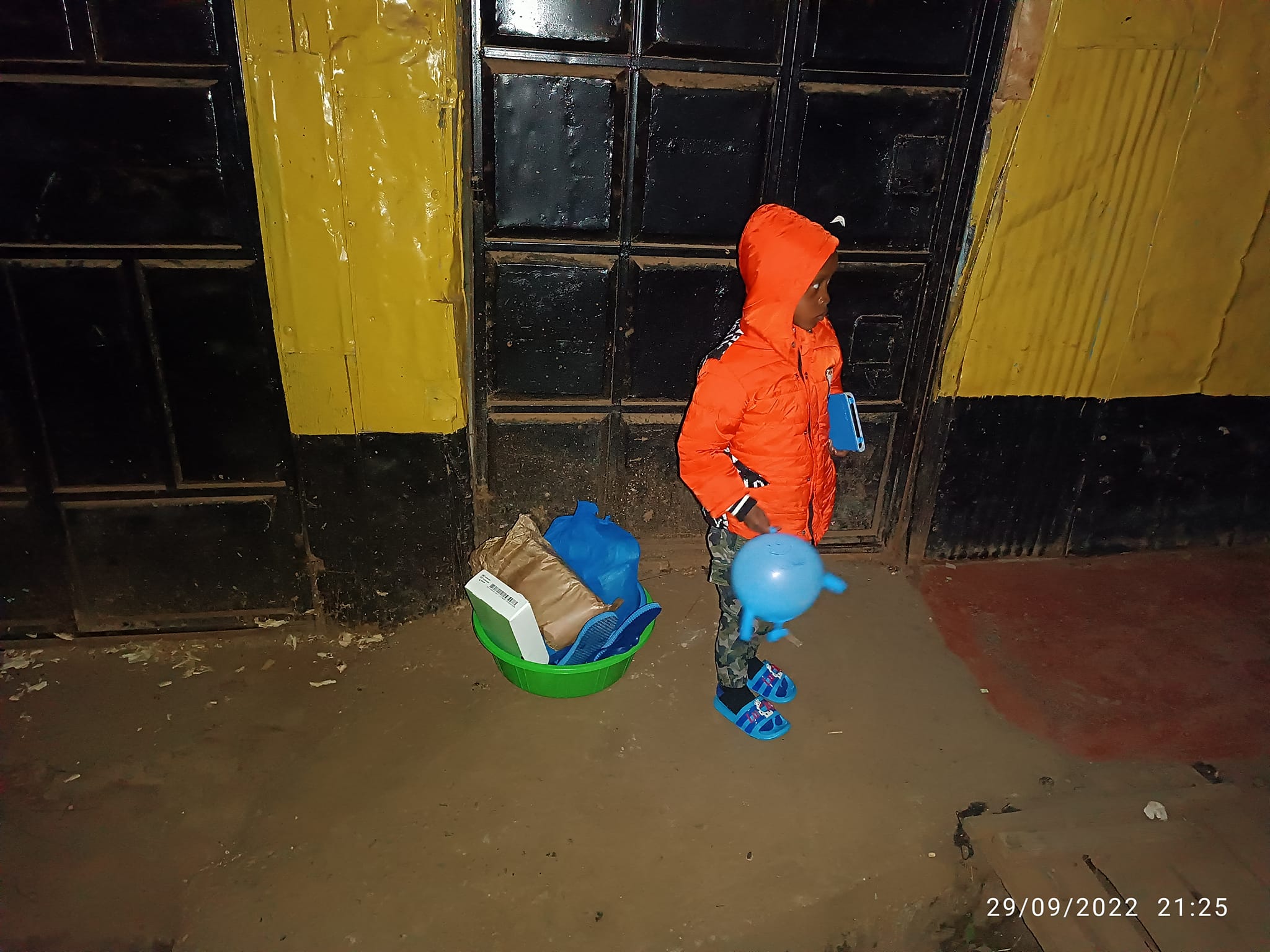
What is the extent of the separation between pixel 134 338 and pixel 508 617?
5.27ft

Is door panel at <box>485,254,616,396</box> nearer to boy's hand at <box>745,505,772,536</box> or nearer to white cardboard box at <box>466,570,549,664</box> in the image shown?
white cardboard box at <box>466,570,549,664</box>

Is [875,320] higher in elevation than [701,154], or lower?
lower

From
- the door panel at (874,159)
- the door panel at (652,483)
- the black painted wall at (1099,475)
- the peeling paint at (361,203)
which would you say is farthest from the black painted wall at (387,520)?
the black painted wall at (1099,475)

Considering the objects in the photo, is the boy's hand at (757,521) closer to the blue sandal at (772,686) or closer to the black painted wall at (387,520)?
the blue sandal at (772,686)

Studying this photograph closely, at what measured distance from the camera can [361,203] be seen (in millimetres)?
2467

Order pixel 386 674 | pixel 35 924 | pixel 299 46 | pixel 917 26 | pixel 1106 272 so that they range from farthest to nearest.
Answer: pixel 1106 272, pixel 386 674, pixel 917 26, pixel 299 46, pixel 35 924

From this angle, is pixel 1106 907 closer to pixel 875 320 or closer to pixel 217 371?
pixel 875 320

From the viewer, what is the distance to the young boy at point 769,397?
223cm

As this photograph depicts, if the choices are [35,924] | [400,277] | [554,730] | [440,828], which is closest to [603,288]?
[400,277]

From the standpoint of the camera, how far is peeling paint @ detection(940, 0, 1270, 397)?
2.72 meters

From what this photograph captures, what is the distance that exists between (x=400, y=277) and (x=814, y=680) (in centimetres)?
212

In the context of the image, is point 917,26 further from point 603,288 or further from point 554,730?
point 554,730

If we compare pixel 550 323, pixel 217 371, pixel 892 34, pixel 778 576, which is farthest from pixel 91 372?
pixel 892 34

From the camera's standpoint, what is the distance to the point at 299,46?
2.27 m
